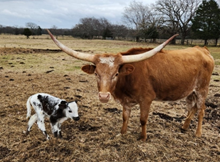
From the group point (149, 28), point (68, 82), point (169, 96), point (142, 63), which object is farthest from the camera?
point (149, 28)

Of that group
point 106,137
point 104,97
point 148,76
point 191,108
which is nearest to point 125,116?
point 106,137

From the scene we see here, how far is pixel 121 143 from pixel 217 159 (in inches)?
78.2

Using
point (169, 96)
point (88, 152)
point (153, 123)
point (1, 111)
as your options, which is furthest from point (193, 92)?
point (1, 111)

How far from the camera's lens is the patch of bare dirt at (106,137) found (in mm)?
3980

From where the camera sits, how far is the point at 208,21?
4072 cm

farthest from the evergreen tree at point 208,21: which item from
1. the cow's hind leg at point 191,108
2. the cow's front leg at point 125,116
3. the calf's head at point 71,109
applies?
the calf's head at point 71,109

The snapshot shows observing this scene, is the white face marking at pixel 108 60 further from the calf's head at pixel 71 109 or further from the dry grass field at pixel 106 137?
the dry grass field at pixel 106 137

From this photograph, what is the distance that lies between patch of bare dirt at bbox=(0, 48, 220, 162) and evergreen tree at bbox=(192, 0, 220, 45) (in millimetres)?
38720

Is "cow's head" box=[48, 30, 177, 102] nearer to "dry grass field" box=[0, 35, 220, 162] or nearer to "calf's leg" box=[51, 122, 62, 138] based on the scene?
"dry grass field" box=[0, 35, 220, 162]

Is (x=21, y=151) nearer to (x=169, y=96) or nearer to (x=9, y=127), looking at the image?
(x=9, y=127)

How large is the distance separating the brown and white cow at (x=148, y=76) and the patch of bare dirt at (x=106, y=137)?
1.22 feet

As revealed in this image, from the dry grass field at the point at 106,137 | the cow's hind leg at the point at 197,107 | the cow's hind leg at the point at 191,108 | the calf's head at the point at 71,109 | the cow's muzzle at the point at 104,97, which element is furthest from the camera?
the cow's hind leg at the point at 191,108

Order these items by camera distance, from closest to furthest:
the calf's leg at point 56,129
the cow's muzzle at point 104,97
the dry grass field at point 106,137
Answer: the cow's muzzle at point 104,97 < the dry grass field at point 106,137 < the calf's leg at point 56,129

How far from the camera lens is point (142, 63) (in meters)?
4.39
